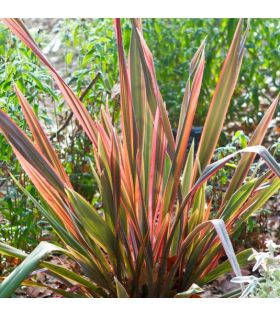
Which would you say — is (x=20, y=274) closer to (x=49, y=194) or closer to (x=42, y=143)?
(x=49, y=194)

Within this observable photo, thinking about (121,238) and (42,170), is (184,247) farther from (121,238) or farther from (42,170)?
(42,170)

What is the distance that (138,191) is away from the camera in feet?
7.02

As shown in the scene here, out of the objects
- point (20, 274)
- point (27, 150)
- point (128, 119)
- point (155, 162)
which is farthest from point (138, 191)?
point (20, 274)

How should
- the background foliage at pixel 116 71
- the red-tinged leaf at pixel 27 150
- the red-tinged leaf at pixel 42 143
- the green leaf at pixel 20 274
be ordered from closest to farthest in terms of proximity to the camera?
1. the green leaf at pixel 20 274
2. the red-tinged leaf at pixel 27 150
3. the red-tinged leaf at pixel 42 143
4. the background foliage at pixel 116 71

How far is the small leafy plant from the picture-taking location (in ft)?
6.80

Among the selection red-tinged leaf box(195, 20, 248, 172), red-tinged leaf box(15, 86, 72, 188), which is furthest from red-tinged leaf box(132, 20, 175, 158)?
red-tinged leaf box(15, 86, 72, 188)

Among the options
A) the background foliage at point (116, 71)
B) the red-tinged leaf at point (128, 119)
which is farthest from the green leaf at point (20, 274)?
the background foliage at point (116, 71)

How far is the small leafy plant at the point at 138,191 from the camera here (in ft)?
6.80

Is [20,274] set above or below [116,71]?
below

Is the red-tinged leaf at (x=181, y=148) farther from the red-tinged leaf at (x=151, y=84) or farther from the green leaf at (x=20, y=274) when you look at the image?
the green leaf at (x=20, y=274)

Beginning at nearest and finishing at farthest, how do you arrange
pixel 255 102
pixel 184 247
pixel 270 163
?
pixel 270 163 < pixel 184 247 < pixel 255 102

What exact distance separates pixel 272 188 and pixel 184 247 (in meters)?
0.33

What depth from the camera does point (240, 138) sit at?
102 inches
